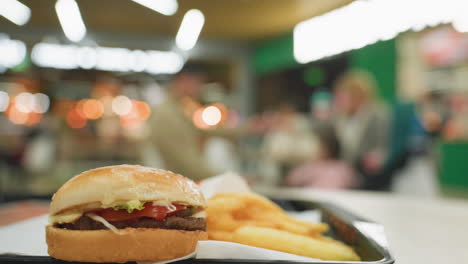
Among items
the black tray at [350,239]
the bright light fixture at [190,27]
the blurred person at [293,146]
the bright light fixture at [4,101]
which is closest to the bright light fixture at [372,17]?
the bright light fixture at [190,27]

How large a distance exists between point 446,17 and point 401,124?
1578 millimetres

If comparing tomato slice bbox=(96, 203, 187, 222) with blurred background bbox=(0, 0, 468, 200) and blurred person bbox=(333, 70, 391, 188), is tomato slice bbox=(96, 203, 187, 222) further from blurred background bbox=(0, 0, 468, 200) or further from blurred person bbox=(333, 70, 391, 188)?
blurred person bbox=(333, 70, 391, 188)

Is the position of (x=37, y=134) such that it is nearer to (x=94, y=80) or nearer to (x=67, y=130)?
(x=67, y=130)

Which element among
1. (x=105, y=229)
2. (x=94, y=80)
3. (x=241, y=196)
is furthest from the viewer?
(x=94, y=80)

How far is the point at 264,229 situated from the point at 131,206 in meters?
0.31

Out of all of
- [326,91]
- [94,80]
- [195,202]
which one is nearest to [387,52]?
[326,91]

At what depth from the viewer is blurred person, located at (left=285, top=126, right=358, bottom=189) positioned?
10.9ft

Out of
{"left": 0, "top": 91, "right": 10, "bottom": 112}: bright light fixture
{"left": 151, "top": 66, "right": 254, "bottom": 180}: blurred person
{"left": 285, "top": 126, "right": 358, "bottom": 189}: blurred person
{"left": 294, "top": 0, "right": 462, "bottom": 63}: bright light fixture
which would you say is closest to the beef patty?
{"left": 294, "top": 0, "right": 462, "bottom": 63}: bright light fixture

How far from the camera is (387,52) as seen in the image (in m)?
7.98

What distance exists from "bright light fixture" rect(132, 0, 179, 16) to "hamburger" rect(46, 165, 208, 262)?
578 mm

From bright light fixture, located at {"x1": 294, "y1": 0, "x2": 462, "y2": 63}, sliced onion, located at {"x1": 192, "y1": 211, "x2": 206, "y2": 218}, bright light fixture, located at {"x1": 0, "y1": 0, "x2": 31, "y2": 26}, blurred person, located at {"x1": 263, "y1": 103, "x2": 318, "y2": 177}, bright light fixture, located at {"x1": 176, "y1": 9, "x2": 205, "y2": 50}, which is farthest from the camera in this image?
blurred person, located at {"x1": 263, "y1": 103, "x2": 318, "y2": 177}

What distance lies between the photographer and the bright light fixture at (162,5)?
1.20 meters

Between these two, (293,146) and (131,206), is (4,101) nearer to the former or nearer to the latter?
(293,146)

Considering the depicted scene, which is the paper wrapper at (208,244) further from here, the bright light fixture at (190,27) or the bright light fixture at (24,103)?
the bright light fixture at (24,103)
